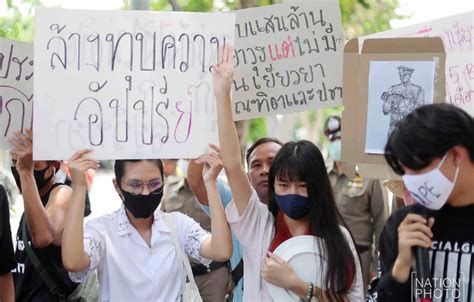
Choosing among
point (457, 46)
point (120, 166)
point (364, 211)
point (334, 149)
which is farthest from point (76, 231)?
point (334, 149)

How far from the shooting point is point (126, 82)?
167 inches

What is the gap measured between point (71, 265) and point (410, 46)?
1.95 meters

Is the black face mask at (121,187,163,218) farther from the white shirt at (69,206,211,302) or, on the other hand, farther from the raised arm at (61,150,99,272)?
the raised arm at (61,150,99,272)

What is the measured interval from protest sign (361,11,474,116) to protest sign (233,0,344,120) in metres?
0.39

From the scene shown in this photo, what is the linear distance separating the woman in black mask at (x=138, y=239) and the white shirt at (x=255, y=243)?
7 centimetres

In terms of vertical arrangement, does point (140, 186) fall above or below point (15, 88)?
below

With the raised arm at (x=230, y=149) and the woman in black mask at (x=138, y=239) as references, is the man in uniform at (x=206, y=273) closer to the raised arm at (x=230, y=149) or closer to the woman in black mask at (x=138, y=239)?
the woman in black mask at (x=138, y=239)

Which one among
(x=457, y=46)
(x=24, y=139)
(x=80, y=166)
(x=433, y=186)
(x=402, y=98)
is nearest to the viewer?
(x=433, y=186)

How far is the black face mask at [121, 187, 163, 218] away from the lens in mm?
4102

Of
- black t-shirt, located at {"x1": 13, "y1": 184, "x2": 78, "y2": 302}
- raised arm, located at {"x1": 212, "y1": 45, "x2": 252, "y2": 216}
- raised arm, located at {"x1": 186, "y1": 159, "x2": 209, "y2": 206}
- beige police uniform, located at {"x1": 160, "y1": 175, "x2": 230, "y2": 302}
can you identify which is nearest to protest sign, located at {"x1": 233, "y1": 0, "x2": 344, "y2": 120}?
raised arm, located at {"x1": 186, "y1": 159, "x2": 209, "y2": 206}

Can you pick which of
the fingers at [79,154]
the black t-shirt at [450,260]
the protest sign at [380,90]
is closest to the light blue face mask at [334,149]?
the protest sign at [380,90]

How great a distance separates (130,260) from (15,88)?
117cm

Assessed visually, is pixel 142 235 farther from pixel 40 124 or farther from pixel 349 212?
pixel 349 212

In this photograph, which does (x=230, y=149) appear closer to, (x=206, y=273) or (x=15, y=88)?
(x=15, y=88)
